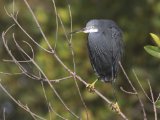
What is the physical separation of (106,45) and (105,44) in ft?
0.05

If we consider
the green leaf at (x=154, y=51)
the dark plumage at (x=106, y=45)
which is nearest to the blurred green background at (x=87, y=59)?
the dark plumage at (x=106, y=45)

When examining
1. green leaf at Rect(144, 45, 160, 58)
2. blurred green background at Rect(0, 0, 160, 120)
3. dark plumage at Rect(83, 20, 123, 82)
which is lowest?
blurred green background at Rect(0, 0, 160, 120)

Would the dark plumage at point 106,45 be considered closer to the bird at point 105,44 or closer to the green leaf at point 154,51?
the bird at point 105,44

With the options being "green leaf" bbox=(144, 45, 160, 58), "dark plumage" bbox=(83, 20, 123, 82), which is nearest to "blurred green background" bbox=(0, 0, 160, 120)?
"dark plumage" bbox=(83, 20, 123, 82)

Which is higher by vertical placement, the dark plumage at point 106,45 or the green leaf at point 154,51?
the green leaf at point 154,51

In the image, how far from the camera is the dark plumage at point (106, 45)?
5.66 meters

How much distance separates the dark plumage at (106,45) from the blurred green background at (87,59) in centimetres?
212

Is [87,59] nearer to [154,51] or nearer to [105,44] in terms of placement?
[105,44]

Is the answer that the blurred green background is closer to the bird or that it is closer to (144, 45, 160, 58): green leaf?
the bird

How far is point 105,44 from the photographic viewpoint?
18.8ft

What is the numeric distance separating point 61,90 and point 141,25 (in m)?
1.36

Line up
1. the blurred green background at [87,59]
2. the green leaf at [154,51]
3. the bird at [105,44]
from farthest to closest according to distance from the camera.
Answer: the blurred green background at [87,59], the bird at [105,44], the green leaf at [154,51]

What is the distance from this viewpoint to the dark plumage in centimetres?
566

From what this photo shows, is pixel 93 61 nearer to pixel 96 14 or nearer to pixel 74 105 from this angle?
pixel 74 105
